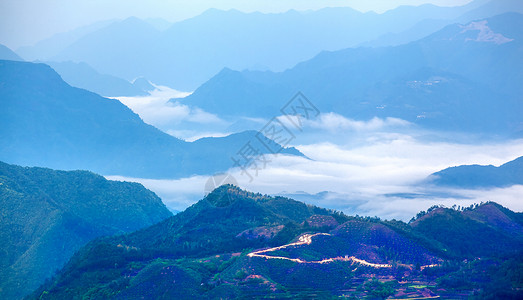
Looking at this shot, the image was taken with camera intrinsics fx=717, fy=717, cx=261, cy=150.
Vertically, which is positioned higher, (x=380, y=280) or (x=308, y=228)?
(x=308, y=228)

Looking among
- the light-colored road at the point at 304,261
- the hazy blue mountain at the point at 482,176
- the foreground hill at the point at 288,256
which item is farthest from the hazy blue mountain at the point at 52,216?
the hazy blue mountain at the point at 482,176

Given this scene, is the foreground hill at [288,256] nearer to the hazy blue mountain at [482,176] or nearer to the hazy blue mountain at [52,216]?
the hazy blue mountain at [52,216]

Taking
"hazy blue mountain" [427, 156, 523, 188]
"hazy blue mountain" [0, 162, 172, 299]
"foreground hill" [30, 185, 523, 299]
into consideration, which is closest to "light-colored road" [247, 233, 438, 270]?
"foreground hill" [30, 185, 523, 299]

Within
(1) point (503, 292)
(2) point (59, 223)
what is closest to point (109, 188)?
(2) point (59, 223)

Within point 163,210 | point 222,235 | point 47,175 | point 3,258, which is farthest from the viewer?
point 163,210

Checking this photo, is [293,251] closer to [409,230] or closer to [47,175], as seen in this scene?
[409,230]

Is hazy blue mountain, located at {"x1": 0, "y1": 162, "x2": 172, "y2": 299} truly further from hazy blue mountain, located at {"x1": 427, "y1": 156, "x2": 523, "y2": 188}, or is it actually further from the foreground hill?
hazy blue mountain, located at {"x1": 427, "y1": 156, "x2": 523, "y2": 188}

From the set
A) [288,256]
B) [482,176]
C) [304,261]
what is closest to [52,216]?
[288,256]
